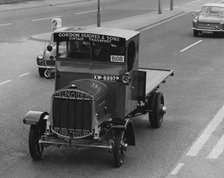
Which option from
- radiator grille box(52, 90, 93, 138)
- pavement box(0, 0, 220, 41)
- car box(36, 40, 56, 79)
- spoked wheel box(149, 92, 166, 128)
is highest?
radiator grille box(52, 90, 93, 138)

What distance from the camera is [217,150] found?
13.4m

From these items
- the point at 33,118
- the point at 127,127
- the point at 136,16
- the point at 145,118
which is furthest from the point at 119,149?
the point at 136,16

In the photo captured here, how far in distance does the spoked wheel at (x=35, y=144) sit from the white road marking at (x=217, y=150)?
141 inches

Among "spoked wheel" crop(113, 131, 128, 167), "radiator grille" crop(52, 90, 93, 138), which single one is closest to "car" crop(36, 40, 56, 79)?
"spoked wheel" crop(113, 131, 128, 167)

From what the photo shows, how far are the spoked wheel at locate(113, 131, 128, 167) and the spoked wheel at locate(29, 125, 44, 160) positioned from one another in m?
1.59

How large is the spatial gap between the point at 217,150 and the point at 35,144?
4.00m

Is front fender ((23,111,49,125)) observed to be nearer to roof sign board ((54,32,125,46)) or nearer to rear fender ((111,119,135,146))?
rear fender ((111,119,135,146))

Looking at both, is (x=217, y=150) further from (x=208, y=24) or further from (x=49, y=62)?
(x=208, y=24)

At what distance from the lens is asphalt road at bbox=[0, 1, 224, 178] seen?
Result: 12.1 meters

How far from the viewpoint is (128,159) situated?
12.8 meters

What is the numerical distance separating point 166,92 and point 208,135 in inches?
189

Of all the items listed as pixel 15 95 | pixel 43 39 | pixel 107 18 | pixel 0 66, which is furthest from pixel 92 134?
pixel 107 18

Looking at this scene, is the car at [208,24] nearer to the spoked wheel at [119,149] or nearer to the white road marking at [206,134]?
the white road marking at [206,134]

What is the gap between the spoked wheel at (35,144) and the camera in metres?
12.2
